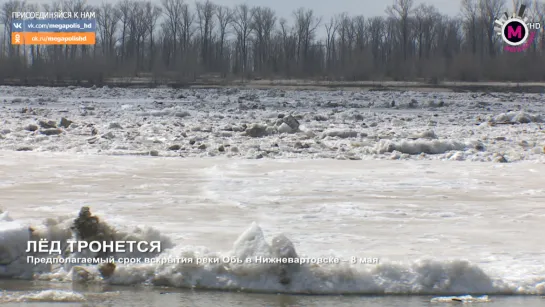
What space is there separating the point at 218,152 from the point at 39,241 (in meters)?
5.74

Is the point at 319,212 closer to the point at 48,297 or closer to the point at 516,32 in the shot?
the point at 48,297

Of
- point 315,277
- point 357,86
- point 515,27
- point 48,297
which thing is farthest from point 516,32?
point 48,297

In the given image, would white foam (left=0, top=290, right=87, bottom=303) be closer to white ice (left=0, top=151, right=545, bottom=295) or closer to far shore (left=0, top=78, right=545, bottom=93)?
white ice (left=0, top=151, right=545, bottom=295)

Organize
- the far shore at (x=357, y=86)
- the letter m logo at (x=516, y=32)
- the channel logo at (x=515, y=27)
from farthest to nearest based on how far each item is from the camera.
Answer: the far shore at (x=357, y=86)
the letter m logo at (x=516, y=32)
the channel logo at (x=515, y=27)

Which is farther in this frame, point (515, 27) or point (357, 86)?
point (357, 86)

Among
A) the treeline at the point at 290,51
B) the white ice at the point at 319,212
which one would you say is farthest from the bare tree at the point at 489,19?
the white ice at the point at 319,212

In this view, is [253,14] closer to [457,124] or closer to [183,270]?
[457,124]

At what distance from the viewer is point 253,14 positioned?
75.2 metres

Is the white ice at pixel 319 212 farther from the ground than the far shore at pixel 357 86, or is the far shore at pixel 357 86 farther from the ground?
the far shore at pixel 357 86

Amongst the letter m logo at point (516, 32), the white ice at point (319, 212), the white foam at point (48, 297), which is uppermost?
the letter m logo at point (516, 32)

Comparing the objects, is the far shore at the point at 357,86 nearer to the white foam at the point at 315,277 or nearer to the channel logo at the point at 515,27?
the channel logo at the point at 515,27

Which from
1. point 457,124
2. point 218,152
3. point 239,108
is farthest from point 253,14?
point 218,152

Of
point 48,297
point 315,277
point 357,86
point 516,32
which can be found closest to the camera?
point 48,297

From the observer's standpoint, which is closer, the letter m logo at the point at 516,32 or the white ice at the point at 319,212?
the white ice at the point at 319,212
